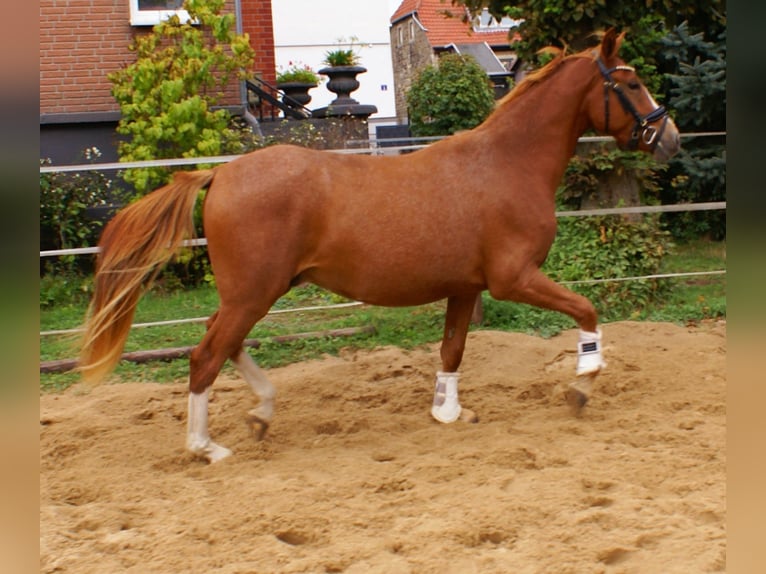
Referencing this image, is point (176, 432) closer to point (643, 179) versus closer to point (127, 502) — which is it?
point (127, 502)

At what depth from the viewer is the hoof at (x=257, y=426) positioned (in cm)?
455

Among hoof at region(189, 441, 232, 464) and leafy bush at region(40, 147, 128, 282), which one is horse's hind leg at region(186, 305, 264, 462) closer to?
hoof at region(189, 441, 232, 464)

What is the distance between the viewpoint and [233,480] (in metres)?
3.95

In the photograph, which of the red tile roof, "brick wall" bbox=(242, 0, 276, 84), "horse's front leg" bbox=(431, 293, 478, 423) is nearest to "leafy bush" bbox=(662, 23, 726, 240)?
"horse's front leg" bbox=(431, 293, 478, 423)

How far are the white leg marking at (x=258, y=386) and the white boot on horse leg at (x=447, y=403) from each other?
3.40 ft

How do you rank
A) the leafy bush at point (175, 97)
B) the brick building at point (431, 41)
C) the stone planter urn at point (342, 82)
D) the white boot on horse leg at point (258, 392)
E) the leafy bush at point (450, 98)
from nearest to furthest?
the white boot on horse leg at point (258, 392)
the leafy bush at point (175, 97)
the stone planter urn at point (342, 82)
the leafy bush at point (450, 98)
the brick building at point (431, 41)

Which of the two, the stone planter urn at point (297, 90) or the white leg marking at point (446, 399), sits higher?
the stone planter urn at point (297, 90)

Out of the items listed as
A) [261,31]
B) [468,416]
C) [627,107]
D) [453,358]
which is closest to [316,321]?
[453,358]

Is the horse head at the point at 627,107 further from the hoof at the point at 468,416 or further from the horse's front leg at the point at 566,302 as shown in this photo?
the hoof at the point at 468,416

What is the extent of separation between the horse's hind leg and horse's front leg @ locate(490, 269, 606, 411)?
1.42 metres

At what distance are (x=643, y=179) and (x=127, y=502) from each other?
6.13m

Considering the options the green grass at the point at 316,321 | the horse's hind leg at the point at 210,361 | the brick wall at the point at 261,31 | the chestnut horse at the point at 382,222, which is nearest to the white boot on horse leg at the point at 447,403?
the chestnut horse at the point at 382,222

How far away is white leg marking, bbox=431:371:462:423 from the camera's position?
4891mm
